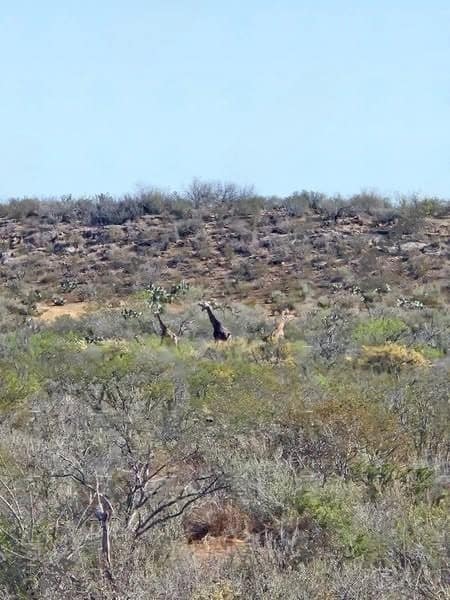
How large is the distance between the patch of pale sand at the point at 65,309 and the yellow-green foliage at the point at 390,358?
1764cm

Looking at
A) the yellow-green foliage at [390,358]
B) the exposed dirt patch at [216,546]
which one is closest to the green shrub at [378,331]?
the yellow-green foliage at [390,358]

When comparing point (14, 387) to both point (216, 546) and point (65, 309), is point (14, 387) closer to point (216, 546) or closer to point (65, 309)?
point (216, 546)

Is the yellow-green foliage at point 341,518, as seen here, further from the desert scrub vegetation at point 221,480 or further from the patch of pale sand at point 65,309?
the patch of pale sand at point 65,309

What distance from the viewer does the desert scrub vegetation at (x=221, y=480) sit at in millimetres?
7445

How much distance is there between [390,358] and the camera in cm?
2445

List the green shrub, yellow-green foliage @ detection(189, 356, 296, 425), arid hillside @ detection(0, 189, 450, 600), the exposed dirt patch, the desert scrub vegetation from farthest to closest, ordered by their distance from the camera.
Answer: the green shrub, yellow-green foliage @ detection(189, 356, 296, 425), the exposed dirt patch, arid hillside @ detection(0, 189, 450, 600), the desert scrub vegetation

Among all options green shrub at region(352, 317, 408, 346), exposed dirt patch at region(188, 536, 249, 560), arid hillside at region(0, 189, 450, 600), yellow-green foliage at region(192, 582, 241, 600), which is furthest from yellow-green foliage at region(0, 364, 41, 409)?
green shrub at region(352, 317, 408, 346)

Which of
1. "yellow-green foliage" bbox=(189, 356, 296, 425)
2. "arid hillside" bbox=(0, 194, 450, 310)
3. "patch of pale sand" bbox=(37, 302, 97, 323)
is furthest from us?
"arid hillside" bbox=(0, 194, 450, 310)

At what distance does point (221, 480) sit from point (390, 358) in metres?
15.7

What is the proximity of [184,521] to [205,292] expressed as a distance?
36408 mm

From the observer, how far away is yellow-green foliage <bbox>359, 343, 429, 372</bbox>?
23.3 m

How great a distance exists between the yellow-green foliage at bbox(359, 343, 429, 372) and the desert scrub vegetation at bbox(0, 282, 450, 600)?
2.16 feet

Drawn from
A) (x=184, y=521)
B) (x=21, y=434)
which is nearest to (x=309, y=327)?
(x=21, y=434)

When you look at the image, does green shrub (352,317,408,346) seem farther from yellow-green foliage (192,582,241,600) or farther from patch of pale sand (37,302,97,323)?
yellow-green foliage (192,582,241,600)
